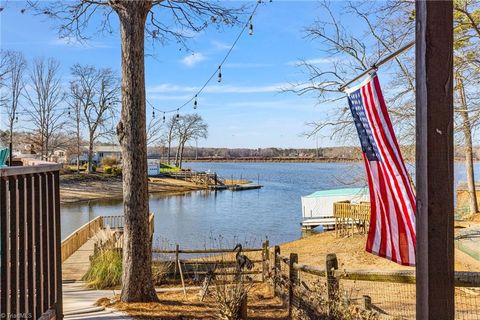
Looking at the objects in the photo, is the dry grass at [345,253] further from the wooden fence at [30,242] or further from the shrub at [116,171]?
the shrub at [116,171]

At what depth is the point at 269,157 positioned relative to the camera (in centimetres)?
11581

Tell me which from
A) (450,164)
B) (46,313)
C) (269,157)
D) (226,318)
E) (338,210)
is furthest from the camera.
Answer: (269,157)

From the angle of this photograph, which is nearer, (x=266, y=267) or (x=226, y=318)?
(x=226, y=318)

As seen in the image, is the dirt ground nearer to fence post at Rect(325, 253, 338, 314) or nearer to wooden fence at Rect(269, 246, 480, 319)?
wooden fence at Rect(269, 246, 480, 319)

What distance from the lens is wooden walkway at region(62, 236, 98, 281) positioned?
10.1 meters

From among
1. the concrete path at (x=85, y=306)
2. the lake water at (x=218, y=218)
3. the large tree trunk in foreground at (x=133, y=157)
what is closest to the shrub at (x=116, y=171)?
the lake water at (x=218, y=218)

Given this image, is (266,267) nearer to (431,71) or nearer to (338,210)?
(431,71)

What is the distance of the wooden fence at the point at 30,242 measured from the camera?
249 centimetres

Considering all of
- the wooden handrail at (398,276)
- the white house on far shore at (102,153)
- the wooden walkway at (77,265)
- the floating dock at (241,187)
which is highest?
the white house on far shore at (102,153)

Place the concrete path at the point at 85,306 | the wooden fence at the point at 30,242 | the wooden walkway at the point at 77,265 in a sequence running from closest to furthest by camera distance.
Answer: the wooden fence at the point at 30,242 < the concrete path at the point at 85,306 < the wooden walkway at the point at 77,265

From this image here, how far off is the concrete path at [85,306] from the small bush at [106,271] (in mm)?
291

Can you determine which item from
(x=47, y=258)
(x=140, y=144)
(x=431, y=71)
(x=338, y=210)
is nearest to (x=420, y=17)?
(x=431, y=71)

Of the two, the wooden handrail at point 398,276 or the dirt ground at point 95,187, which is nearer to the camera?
the wooden handrail at point 398,276

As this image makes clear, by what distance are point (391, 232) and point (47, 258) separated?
2632 mm
